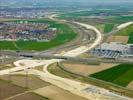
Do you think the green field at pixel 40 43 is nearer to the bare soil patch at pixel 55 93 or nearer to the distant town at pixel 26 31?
the distant town at pixel 26 31

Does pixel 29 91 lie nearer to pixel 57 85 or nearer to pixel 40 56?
pixel 57 85

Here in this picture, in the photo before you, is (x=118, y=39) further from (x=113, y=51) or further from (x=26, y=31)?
(x=26, y=31)

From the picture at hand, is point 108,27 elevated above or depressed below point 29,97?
below

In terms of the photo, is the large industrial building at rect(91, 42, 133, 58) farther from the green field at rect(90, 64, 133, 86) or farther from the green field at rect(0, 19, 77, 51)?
the green field at rect(0, 19, 77, 51)

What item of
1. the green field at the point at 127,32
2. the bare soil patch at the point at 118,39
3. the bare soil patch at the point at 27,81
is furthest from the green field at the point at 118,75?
the green field at the point at 127,32

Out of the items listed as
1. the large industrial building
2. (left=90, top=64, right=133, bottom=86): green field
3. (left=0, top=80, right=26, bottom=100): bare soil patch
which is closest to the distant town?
the large industrial building

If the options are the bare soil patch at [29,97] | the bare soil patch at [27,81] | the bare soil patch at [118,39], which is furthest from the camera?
the bare soil patch at [118,39]

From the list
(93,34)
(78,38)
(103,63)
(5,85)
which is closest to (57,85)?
(5,85)

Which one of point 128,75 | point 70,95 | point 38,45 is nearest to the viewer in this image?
point 70,95

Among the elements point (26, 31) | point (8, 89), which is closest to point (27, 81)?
point (8, 89)
